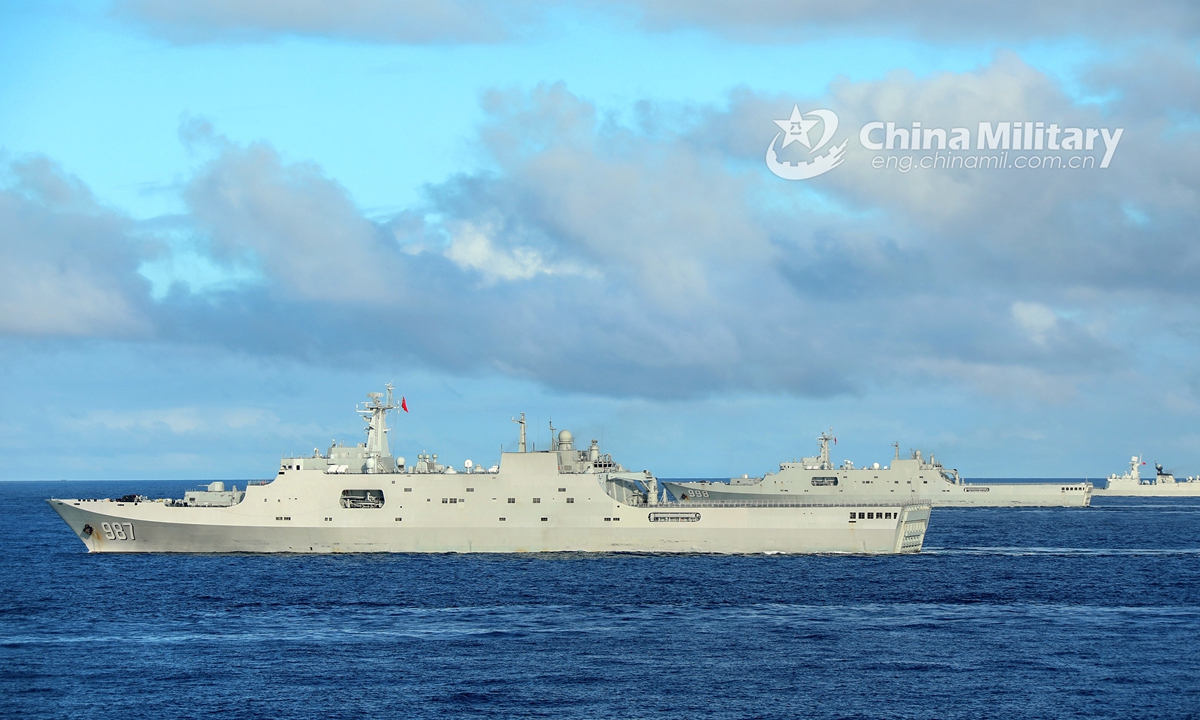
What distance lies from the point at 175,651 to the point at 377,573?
14.0 metres

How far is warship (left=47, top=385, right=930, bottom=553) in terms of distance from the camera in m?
49.3

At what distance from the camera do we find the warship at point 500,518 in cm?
4934

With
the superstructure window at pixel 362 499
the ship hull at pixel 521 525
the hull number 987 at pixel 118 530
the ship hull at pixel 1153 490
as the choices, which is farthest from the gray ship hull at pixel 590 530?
the ship hull at pixel 1153 490

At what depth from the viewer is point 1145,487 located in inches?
5167

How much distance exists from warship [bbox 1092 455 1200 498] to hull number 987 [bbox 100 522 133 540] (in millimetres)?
114753

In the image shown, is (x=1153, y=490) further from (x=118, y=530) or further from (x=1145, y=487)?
(x=118, y=530)

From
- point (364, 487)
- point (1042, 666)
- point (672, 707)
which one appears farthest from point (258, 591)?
point (1042, 666)

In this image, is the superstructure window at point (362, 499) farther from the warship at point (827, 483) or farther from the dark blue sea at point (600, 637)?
the warship at point (827, 483)

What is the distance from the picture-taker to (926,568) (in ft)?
155

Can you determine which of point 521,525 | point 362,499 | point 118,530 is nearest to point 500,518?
point 521,525

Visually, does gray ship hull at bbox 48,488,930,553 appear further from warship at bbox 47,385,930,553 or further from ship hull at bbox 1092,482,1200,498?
ship hull at bbox 1092,482,1200,498

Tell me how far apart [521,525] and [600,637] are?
1662 cm

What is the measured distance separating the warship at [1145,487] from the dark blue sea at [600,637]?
8504 cm

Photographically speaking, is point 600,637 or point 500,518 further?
point 500,518
